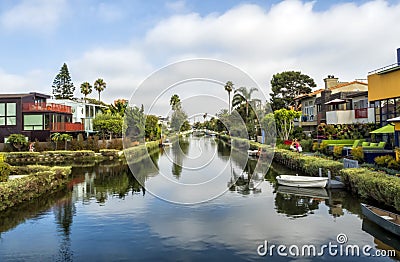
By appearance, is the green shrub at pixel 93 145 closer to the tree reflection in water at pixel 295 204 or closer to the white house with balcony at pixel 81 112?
the white house with balcony at pixel 81 112

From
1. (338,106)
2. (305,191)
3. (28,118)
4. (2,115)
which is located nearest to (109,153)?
(28,118)

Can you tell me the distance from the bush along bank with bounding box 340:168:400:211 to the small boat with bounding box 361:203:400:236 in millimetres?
1058

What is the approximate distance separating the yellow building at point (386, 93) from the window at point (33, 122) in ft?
128

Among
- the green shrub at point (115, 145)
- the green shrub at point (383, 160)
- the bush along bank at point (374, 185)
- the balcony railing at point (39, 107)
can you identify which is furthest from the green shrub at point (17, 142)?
the green shrub at point (383, 160)

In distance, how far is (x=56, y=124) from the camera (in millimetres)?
48406

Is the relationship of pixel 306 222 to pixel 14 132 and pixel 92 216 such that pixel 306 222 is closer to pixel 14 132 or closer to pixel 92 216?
pixel 92 216

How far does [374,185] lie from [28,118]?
142ft

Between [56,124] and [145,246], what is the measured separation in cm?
4049

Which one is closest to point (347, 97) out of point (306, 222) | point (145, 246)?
point (306, 222)

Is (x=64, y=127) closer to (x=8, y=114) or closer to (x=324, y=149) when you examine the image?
(x=8, y=114)

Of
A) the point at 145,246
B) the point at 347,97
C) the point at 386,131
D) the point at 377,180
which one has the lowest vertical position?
the point at 145,246

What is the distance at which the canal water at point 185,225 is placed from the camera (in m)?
11.4

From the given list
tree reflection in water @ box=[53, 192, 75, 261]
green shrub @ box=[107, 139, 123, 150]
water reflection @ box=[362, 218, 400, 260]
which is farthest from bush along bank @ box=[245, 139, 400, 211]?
green shrub @ box=[107, 139, 123, 150]

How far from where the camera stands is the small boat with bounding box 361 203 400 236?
11.8 meters
